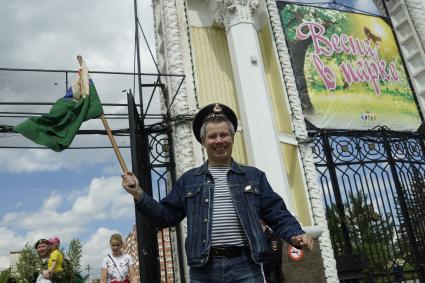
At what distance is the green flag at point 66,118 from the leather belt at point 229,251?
265 cm

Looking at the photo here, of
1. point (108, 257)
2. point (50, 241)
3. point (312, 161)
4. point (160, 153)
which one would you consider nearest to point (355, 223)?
point (312, 161)

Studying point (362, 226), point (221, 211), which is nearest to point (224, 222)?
point (221, 211)

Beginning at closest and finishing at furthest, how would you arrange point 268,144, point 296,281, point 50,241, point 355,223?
point 50,241, point 296,281, point 268,144, point 355,223

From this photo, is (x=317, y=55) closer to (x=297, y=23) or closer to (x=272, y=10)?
(x=297, y=23)

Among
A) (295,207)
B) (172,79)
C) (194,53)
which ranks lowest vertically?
(295,207)

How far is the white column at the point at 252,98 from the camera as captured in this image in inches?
266

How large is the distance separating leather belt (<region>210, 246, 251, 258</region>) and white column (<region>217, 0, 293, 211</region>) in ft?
15.2

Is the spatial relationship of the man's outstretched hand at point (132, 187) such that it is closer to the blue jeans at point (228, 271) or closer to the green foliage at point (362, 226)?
the blue jeans at point (228, 271)

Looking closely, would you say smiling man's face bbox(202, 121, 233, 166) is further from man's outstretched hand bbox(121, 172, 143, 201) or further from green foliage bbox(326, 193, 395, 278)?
green foliage bbox(326, 193, 395, 278)

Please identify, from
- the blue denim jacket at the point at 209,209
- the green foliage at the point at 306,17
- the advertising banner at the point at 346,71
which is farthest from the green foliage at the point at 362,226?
the blue denim jacket at the point at 209,209

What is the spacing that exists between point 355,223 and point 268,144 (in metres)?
3.40

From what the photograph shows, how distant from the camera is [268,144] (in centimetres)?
691

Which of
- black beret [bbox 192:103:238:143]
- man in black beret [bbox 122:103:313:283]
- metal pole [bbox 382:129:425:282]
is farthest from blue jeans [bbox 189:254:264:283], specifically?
metal pole [bbox 382:129:425:282]

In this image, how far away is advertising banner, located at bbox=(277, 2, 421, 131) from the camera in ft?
29.0
